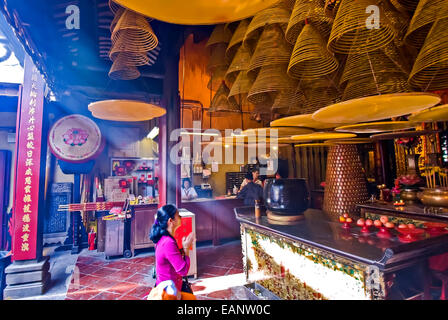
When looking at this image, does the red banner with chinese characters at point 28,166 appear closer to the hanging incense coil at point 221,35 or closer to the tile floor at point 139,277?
the tile floor at point 139,277

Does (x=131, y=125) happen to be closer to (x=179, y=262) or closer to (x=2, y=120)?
(x=2, y=120)

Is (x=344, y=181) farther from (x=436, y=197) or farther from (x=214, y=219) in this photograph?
(x=214, y=219)

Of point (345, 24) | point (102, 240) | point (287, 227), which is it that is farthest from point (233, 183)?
point (345, 24)

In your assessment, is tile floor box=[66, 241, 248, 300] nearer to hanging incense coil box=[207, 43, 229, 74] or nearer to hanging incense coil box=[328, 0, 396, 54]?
hanging incense coil box=[328, 0, 396, 54]

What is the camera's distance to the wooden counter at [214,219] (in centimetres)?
633

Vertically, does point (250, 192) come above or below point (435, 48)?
below

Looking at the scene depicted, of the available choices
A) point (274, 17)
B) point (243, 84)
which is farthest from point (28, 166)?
point (274, 17)

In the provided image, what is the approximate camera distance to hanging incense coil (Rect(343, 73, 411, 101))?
8.75 ft

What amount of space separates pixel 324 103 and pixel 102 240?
5.78 meters

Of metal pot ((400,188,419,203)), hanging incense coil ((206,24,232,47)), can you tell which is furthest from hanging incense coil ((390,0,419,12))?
metal pot ((400,188,419,203))

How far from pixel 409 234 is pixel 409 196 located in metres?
2.67

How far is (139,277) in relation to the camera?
14.5 ft

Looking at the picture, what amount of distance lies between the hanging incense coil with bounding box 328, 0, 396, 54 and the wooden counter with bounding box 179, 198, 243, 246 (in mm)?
4941

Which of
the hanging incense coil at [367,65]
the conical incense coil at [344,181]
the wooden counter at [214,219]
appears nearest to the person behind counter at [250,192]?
the wooden counter at [214,219]
